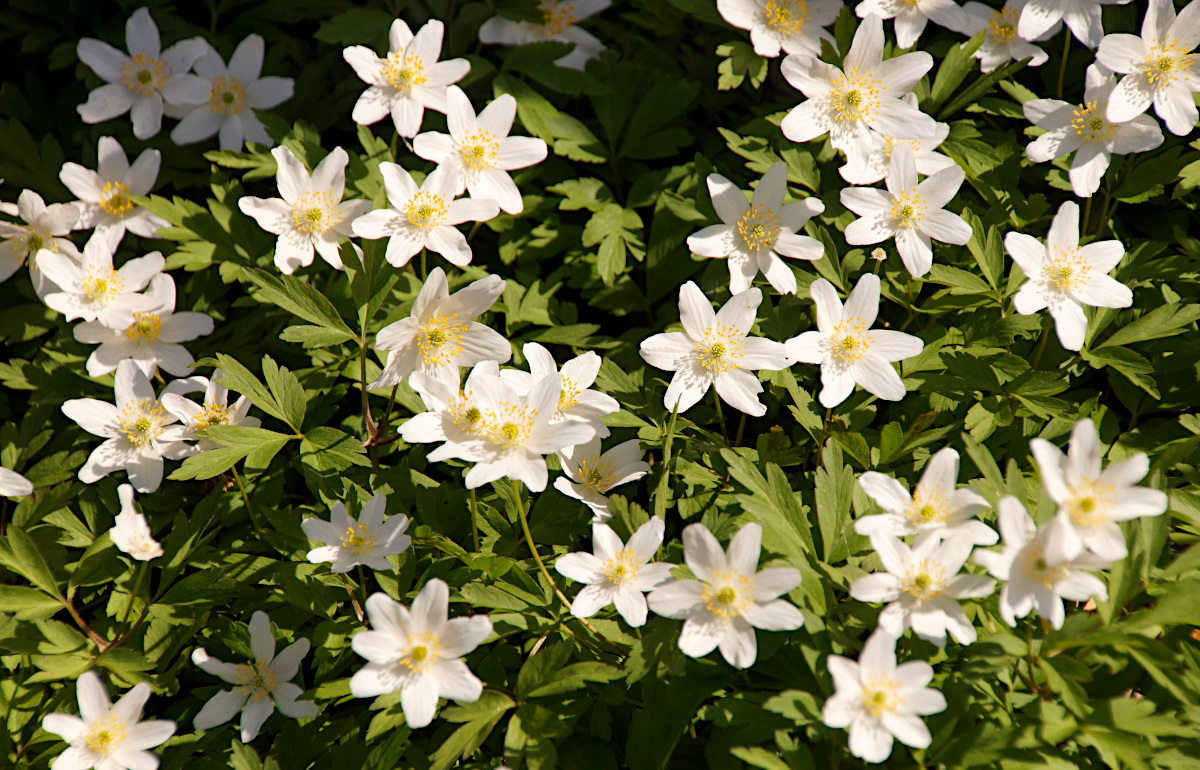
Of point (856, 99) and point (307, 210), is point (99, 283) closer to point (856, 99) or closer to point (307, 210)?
point (307, 210)

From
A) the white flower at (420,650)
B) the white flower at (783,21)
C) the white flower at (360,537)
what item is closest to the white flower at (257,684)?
the white flower at (360,537)

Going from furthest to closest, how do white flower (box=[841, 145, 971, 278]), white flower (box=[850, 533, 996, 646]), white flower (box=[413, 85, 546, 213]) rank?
white flower (box=[413, 85, 546, 213]), white flower (box=[841, 145, 971, 278]), white flower (box=[850, 533, 996, 646])

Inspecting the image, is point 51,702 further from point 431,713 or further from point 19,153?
point 19,153

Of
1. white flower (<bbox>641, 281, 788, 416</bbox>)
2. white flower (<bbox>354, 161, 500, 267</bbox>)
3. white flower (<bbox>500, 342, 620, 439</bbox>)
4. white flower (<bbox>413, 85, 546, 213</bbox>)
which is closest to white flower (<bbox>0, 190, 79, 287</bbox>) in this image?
white flower (<bbox>354, 161, 500, 267</bbox>)

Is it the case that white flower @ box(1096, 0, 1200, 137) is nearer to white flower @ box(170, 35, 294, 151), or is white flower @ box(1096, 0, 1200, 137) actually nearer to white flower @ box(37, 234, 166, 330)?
white flower @ box(170, 35, 294, 151)

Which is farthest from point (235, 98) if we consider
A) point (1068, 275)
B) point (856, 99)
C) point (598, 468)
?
point (1068, 275)
